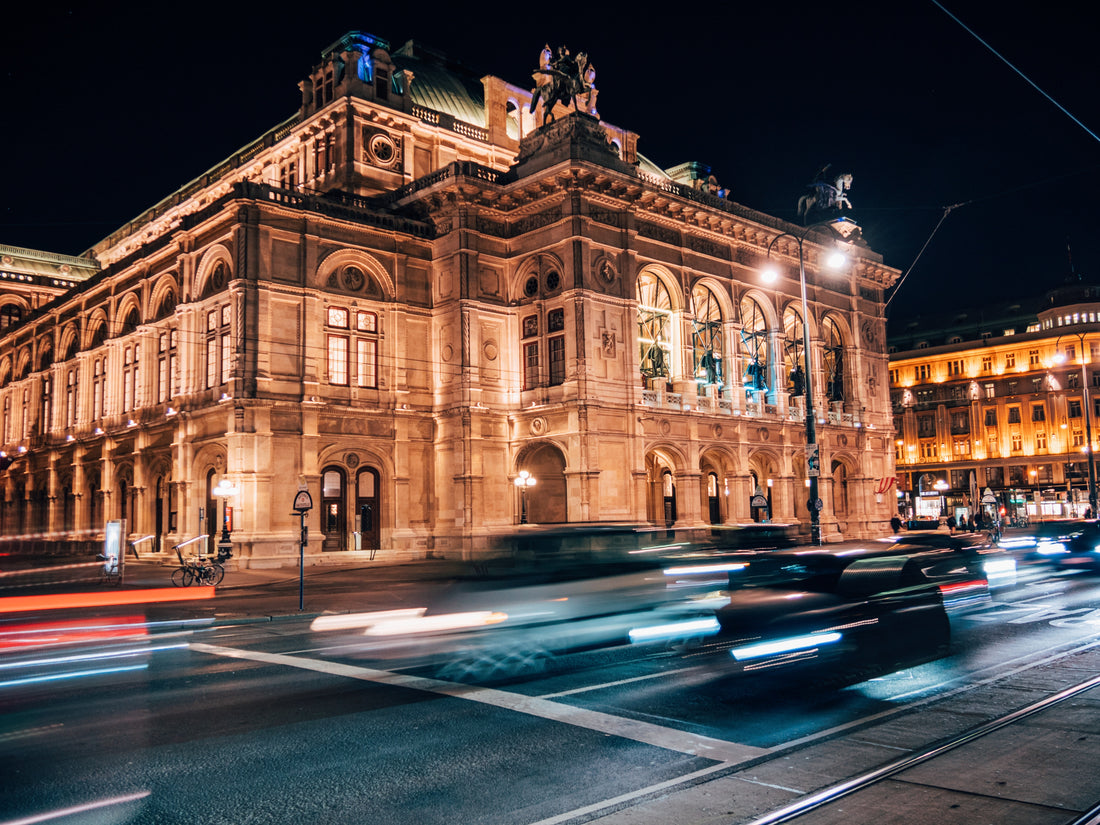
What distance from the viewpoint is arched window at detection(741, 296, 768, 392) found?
44625 mm

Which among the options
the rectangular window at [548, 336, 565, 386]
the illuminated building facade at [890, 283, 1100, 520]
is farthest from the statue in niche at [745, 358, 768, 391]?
the illuminated building facade at [890, 283, 1100, 520]

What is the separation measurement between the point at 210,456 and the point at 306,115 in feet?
63.8

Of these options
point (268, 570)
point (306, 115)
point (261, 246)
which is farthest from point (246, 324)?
point (306, 115)

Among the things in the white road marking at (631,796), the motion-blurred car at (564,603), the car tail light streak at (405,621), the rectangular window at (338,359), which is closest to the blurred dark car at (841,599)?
the motion-blurred car at (564,603)

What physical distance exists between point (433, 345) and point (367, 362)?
313 centimetres

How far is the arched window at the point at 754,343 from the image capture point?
44625mm

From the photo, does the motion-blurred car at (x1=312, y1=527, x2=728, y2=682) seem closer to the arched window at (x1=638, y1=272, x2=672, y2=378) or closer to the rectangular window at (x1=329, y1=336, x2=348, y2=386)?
the rectangular window at (x1=329, y1=336, x2=348, y2=386)

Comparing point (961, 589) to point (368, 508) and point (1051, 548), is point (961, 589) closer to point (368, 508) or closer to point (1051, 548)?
point (1051, 548)

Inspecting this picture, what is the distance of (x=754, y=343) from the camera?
47031 millimetres

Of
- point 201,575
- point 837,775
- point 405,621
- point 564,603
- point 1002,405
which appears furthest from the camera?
point 1002,405

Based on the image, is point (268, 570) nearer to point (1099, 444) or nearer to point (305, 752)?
point (305, 752)

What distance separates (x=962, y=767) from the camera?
707cm

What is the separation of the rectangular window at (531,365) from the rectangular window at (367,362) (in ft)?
21.6

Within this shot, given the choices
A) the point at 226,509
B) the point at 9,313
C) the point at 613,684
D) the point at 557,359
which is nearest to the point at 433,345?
the point at 557,359
